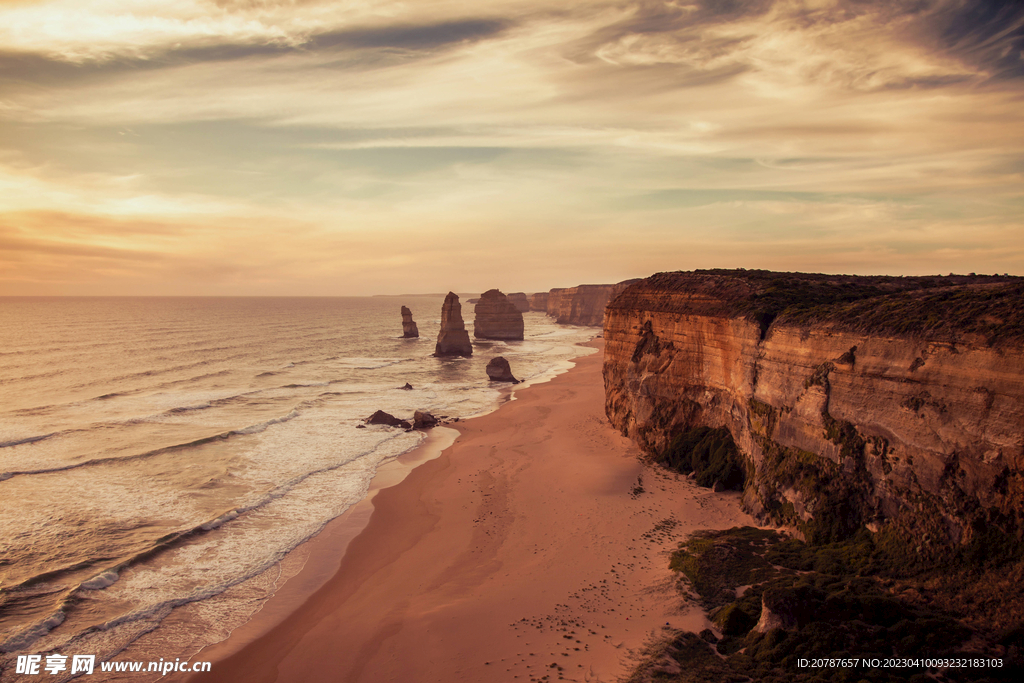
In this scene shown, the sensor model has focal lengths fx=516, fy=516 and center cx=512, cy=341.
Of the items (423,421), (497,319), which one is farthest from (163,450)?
(497,319)

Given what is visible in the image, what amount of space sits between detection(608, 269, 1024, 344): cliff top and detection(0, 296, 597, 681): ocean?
64.1ft

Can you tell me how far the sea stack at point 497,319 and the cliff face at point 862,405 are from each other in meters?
74.7

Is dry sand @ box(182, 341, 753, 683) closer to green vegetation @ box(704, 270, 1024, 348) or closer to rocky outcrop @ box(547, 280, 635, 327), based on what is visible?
green vegetation @ box(704, 270, 1024, 348)

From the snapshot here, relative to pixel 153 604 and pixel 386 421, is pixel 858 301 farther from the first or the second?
pixel 386 421

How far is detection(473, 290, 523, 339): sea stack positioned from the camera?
331ft

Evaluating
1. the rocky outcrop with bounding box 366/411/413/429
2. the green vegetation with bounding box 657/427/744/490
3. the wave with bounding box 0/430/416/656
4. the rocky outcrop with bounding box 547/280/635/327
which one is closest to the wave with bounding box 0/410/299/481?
the rocky outcrop with bounding box 366/411/413/429

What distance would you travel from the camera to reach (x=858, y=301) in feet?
62.6

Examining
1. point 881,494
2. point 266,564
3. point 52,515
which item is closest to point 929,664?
point 881,494

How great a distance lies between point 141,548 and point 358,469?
11114 millimetres

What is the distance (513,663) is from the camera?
1270 cm

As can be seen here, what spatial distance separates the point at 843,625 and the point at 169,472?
30.5 meters

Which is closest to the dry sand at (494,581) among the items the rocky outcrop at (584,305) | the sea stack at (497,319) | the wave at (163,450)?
the wave at (163,450)

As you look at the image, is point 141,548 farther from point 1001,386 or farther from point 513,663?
point 1001,386

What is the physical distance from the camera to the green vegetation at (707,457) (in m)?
22.2
